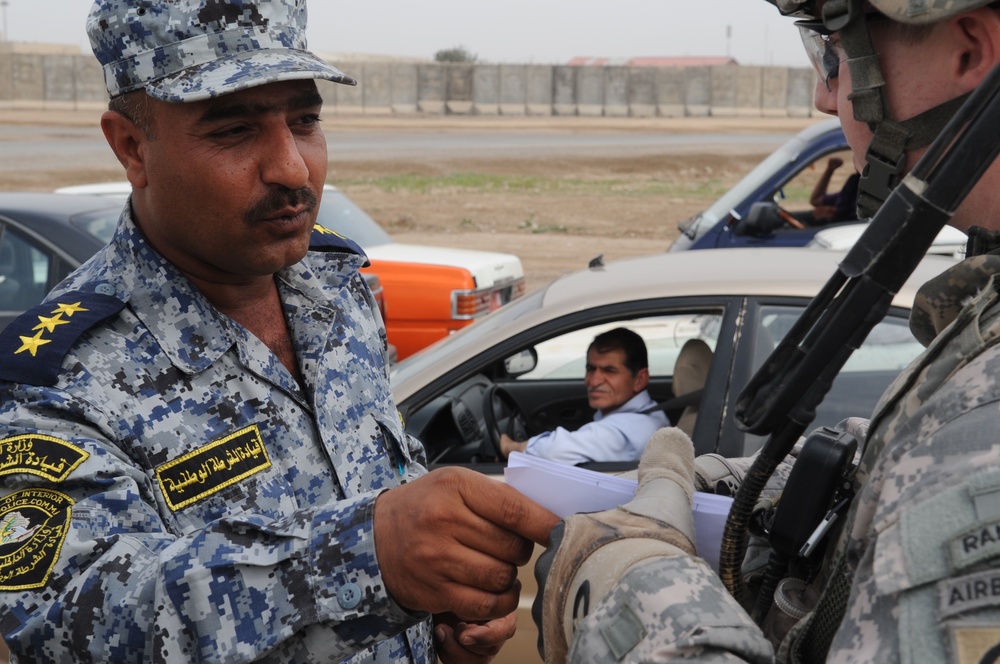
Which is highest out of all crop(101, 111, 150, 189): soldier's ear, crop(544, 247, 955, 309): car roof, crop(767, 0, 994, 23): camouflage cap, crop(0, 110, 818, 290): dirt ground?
crop(767, 0, 994, 23): camouflage cap

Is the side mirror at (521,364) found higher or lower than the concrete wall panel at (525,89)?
lower

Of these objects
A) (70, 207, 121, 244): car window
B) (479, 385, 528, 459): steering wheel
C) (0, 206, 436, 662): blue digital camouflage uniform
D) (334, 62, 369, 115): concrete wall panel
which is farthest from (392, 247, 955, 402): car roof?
(334, 62, 369, 115): concrete wall panel

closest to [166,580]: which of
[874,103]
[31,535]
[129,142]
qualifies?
[31,535]

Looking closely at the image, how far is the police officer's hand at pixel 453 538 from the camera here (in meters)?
1.52

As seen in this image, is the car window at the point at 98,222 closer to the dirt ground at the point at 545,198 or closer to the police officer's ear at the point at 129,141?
the police officer's ear at the point at 129,141

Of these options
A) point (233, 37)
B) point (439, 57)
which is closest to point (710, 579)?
point (233, 37)

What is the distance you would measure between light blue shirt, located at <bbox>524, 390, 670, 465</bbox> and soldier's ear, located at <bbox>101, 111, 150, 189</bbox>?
7.09 feet

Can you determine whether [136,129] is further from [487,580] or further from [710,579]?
[710,579]

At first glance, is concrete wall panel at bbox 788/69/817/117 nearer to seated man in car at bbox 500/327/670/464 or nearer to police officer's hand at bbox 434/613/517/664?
seated man in car at bbox 500/327/670/464

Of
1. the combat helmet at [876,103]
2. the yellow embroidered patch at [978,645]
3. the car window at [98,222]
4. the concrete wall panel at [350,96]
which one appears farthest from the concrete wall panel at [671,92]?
the yellow embroidered patch at [978,645]

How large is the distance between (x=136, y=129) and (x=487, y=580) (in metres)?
1.03

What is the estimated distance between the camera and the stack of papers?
167 centimetres

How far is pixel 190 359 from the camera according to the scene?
6.15 feet

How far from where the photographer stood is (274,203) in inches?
76.4
